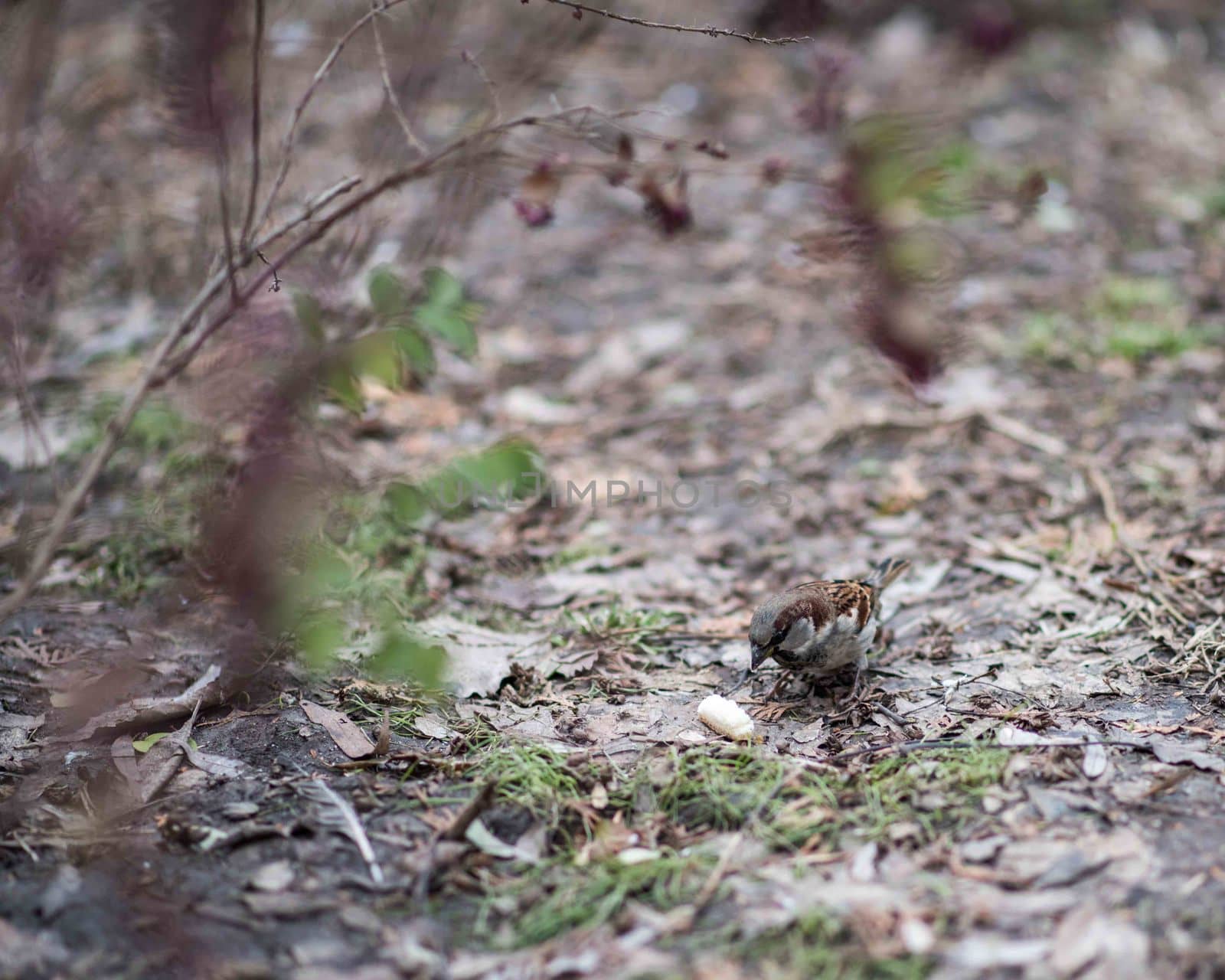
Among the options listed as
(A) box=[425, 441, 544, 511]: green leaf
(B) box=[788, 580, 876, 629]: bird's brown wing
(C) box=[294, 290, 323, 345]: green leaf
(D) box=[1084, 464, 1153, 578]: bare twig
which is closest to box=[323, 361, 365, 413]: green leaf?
(C) box=[294, 290, 323, 345]: green leaf

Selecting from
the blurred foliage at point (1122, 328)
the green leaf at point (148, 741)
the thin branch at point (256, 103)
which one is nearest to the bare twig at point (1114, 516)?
the blurred foliage at point (1122, 328)

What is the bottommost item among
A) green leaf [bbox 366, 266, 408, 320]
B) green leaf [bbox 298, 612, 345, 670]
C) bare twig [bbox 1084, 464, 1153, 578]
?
bare twig [bbox 1084, 464, 1153, 578]

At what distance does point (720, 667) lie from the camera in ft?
13.1

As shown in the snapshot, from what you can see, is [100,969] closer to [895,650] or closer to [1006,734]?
[1006,734]

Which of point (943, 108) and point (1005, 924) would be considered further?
point (943, 108)

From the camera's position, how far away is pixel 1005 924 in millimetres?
2453

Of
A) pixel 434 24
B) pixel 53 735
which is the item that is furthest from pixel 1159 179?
pixel 53 735

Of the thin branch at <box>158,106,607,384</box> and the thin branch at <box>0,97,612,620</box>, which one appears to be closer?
the thin branch at <box>0,97,612,620</box>

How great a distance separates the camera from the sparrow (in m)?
3.55

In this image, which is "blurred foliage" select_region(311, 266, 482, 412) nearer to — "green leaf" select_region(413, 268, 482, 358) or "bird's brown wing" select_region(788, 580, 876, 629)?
"green leaf" select_region(413, 268, 482, 358)

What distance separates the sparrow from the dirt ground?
0.52ft

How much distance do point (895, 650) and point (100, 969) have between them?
281 centimetres

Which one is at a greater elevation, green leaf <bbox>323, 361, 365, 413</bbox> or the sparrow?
green leaf <bbox>323, 361, 365, 413</bbox>

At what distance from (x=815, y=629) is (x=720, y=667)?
564 millimetres
